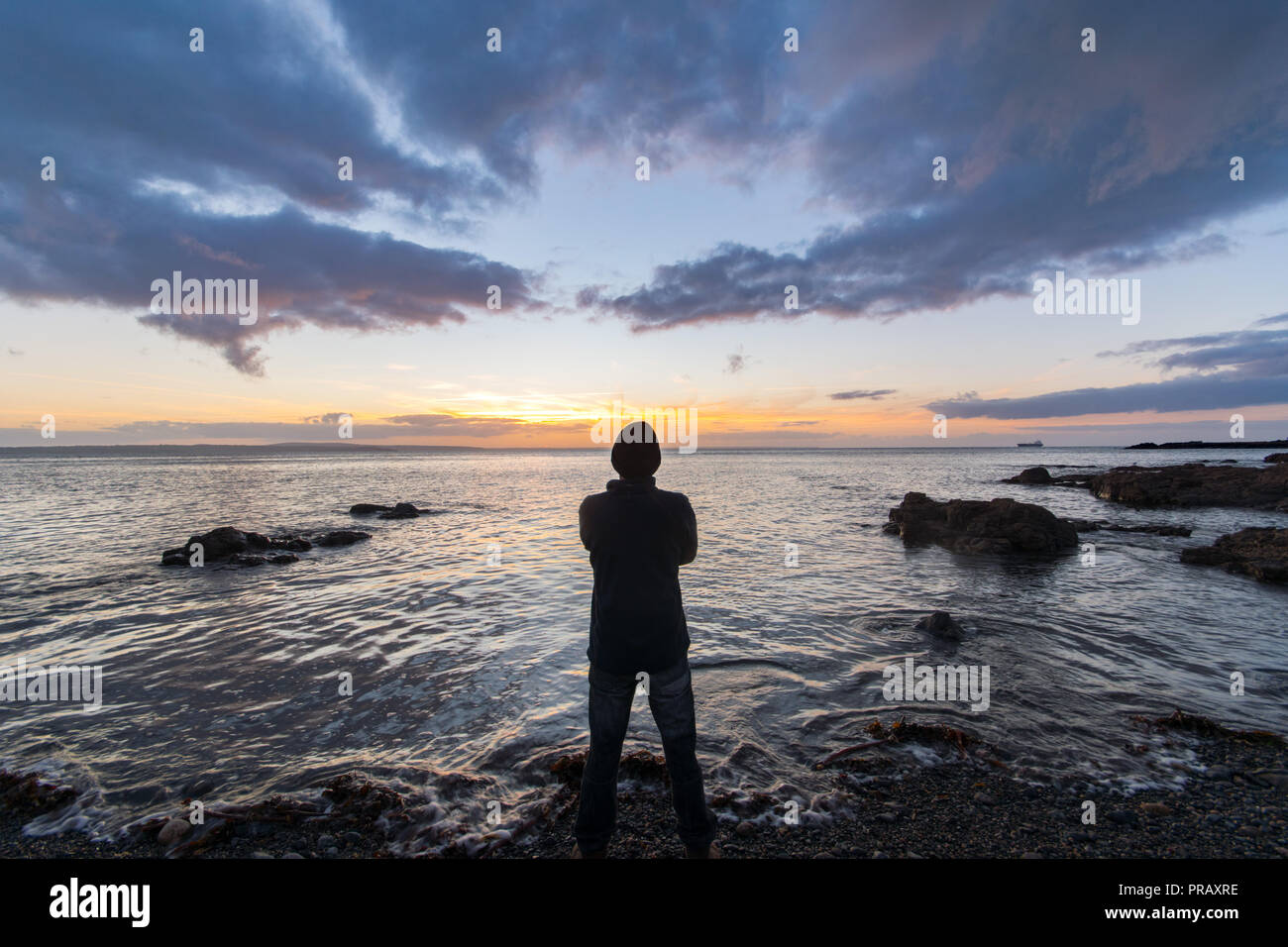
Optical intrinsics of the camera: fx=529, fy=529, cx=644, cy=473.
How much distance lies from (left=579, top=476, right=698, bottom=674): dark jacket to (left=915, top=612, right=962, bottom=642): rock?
9.07 meters

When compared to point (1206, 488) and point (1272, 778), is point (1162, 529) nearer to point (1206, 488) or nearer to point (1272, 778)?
point (1206, 488)

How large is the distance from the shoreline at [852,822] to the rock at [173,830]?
62 mm

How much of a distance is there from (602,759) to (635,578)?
5.09 feet

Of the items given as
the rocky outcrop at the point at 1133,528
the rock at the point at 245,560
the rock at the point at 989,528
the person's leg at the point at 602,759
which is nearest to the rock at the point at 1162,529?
the rocky outcrop at the point at 1133,528

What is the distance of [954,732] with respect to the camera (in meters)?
6.72

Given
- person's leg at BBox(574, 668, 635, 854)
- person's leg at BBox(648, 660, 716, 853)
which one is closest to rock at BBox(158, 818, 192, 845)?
person's leg at BBox(574, 668, 635, 854)

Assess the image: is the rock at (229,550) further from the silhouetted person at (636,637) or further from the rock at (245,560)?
the silhouetted person at (636,637)

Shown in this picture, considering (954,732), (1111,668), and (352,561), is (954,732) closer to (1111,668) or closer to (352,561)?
(1111,668)

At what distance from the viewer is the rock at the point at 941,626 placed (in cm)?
1087

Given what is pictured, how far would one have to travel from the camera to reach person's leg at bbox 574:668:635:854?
167 inches

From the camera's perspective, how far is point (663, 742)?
4195mm

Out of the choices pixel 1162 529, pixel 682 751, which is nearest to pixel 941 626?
pixel 682 751

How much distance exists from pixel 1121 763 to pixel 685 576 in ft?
37.8
